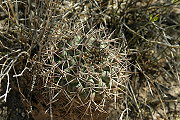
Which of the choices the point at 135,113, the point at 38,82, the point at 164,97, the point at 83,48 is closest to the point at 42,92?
the point at 38,82

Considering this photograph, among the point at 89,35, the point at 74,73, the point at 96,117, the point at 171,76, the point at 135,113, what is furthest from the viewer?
the point at 171,76

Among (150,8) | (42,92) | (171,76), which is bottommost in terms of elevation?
(171,76)

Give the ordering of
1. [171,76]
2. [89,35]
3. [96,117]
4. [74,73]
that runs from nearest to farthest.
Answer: [74,73] < [89,35] < [96,117] < [171,76]

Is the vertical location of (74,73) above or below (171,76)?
above

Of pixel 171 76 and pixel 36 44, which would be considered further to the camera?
pixel 171 76

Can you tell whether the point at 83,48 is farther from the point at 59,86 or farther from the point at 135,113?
the point at 135,113

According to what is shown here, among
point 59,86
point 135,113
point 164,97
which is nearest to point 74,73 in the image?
point 59,86
